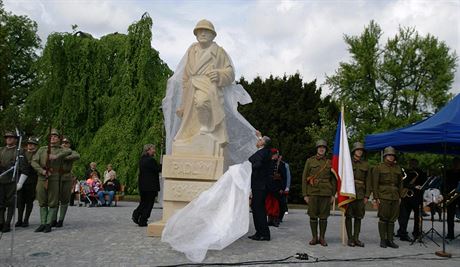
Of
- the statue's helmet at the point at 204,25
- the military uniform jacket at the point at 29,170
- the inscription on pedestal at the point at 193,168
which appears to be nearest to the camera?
the inscription on pedestal at the point at 193,168

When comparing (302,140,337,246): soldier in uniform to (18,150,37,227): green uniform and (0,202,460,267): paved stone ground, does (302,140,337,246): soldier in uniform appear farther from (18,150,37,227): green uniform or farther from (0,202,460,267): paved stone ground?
(18,150,37,227): green uniform

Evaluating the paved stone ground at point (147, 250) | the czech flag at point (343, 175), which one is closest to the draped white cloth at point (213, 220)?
the paved stone ground at point (147, 250)

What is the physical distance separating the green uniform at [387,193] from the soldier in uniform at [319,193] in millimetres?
887

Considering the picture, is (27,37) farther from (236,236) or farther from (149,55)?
(236,236)

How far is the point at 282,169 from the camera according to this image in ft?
41.5

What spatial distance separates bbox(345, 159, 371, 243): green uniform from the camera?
9250 mm

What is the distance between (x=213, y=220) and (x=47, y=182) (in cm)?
384

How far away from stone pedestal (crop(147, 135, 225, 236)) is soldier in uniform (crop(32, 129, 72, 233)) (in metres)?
2.07

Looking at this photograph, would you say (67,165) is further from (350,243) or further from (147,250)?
(350,243)

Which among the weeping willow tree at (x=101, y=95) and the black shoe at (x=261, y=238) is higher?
the weeping willow tree at (x=101, y=95)

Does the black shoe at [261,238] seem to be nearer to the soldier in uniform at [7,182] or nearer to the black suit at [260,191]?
the black suit at [260,191]

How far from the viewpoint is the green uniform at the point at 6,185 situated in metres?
9.24

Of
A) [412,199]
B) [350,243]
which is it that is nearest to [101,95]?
[412,199]

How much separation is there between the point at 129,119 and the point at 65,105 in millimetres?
3120
